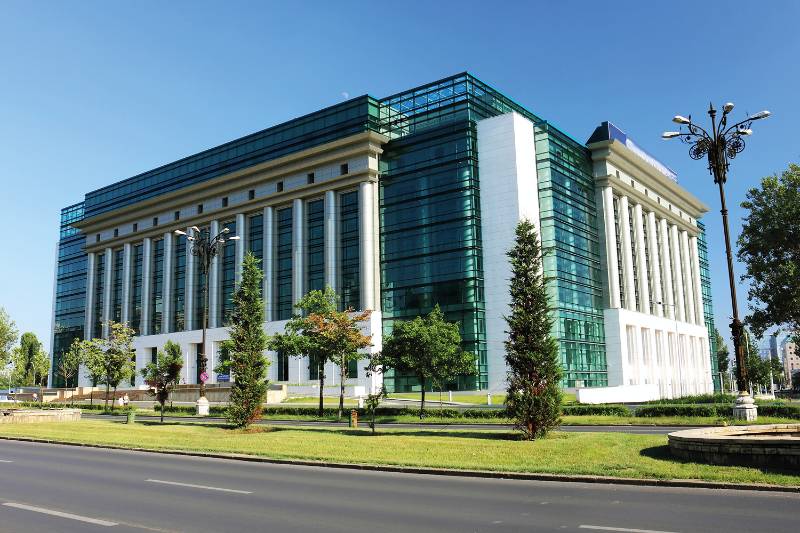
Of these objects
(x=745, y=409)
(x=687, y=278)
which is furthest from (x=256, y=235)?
(x=687, y=278)

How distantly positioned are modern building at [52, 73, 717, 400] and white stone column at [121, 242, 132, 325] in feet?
0.90

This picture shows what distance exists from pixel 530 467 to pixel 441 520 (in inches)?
241

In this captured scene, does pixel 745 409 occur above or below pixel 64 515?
above

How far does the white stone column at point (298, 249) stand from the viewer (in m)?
67.5

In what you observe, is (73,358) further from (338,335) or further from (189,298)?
(338,335)

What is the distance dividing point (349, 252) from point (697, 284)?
56.1 metres

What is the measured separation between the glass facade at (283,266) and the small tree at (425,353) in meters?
31.2

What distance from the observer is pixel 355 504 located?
11.5 metres

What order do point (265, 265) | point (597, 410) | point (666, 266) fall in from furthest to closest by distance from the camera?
point (666, 266), point (265, 265), point (597, 410)

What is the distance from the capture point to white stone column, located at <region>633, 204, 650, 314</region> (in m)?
73.7

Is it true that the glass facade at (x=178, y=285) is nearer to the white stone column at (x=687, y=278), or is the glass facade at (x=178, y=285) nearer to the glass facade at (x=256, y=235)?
the glass facade at (x=256, y=235)

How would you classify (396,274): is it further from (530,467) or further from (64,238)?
(64,238)

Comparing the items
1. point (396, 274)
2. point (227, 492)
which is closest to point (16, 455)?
point (227, 492)

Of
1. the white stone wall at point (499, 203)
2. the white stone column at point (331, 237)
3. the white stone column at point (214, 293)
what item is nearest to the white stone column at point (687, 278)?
the white stone wall at point (499, 203)
